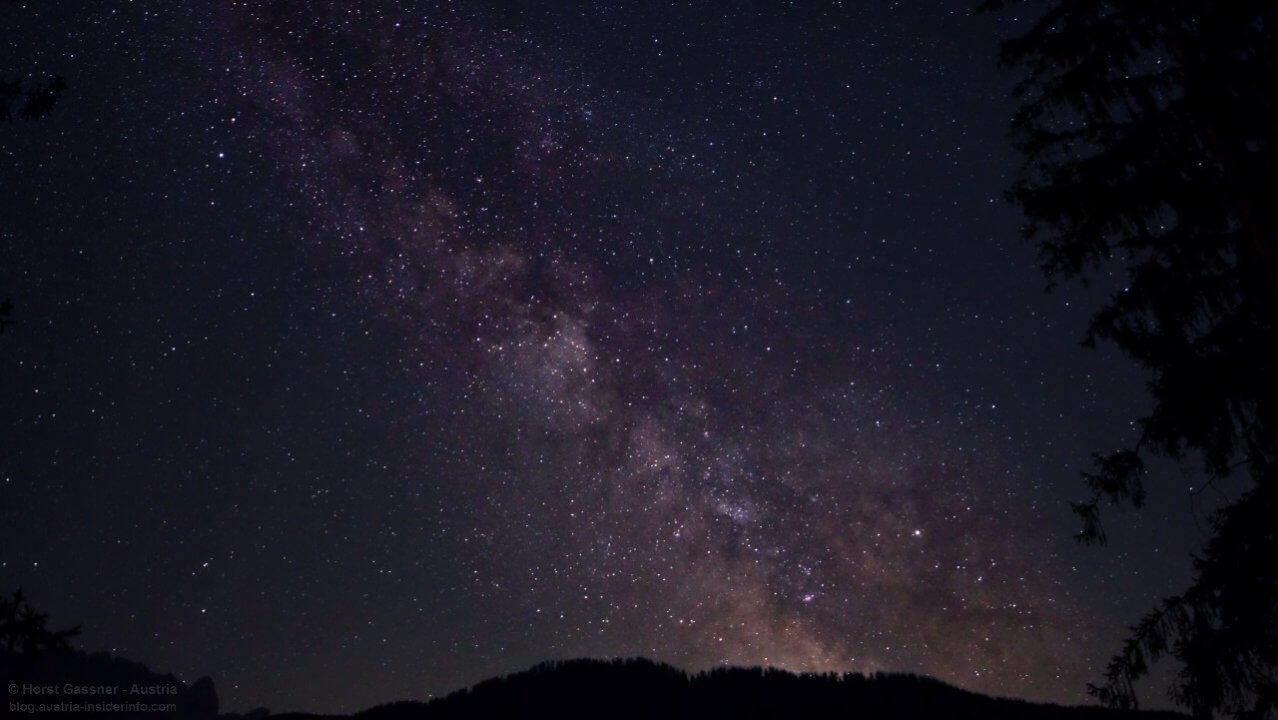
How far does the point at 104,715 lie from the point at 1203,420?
4528 inches

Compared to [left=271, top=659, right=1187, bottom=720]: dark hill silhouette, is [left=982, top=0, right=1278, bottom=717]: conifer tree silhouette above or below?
above

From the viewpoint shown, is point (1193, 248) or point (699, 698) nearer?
point (1193, 248)

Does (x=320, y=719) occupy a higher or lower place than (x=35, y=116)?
lower

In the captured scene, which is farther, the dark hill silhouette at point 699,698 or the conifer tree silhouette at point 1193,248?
the dark hill silhouette at point 699,698

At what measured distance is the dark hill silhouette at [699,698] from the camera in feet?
92.9

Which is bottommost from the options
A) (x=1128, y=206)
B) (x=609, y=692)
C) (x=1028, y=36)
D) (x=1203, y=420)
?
(x=609, y=692)

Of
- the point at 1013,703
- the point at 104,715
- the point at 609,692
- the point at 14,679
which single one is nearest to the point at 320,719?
the point at 609,692

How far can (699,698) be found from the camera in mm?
31641

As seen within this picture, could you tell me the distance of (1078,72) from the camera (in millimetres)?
7930

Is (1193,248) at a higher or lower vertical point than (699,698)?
higher

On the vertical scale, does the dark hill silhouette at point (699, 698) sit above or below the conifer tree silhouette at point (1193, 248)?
below

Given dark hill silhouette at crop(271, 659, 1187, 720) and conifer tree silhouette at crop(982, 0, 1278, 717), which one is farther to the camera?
dark hill silhouette at crop(271, 659, 1187, 720)

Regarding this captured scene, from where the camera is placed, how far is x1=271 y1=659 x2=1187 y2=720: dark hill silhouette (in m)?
28.3

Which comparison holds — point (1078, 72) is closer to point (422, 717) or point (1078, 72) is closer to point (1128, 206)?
point (1128, 206)
